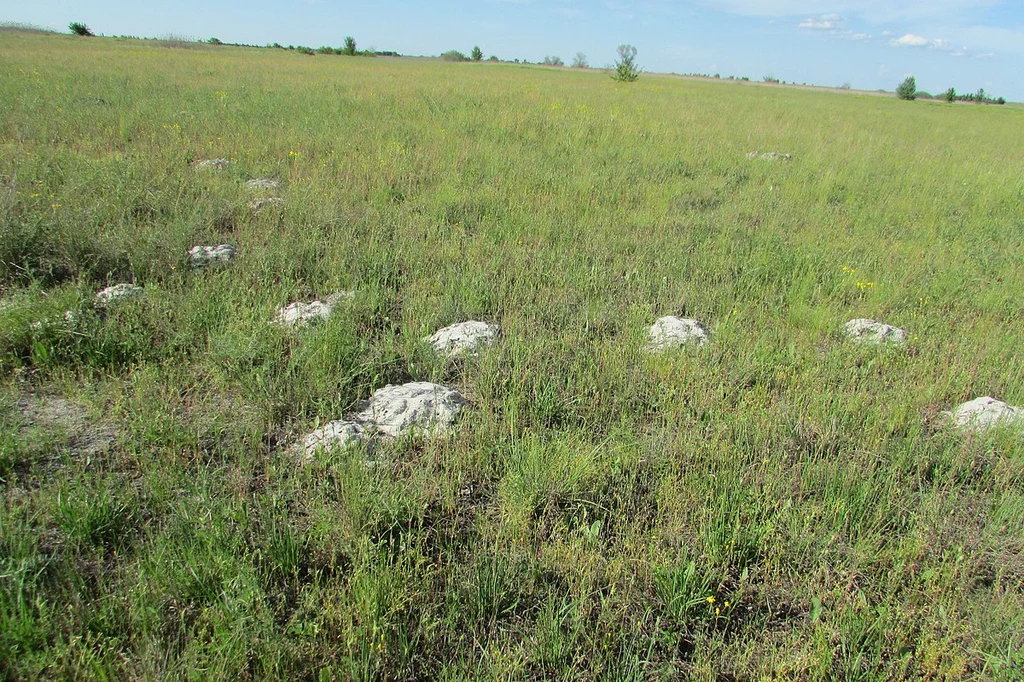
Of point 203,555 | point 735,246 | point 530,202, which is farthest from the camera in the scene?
point 530,202

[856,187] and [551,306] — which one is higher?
[856,187]

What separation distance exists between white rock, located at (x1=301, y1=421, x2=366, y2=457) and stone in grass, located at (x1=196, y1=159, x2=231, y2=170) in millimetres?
5862

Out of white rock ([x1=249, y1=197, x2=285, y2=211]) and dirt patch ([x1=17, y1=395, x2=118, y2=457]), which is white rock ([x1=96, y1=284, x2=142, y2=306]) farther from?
white rock ([x1=249, y1=197, x2=285, y2=211])

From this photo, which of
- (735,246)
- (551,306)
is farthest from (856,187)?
(551,306)

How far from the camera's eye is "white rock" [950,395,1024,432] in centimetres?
325

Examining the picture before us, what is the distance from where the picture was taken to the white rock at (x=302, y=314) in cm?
400

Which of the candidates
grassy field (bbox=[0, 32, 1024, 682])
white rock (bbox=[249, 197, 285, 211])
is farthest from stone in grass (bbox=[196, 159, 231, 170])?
white rock (bbox=[249, 197, 285, 211])

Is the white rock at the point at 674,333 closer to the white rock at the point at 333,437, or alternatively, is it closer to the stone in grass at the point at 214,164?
the white rock at the point at 333,437

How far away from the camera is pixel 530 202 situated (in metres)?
7.25

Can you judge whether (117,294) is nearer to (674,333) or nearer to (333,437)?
(333,437)

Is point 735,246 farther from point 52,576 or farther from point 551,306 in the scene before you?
point 52,576

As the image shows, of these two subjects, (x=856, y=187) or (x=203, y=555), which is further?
(x=856, y=187)

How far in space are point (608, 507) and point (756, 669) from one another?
0.87 meters

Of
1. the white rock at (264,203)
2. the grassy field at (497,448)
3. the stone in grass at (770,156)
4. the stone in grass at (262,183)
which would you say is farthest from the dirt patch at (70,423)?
the stone in grass at (770,156)
